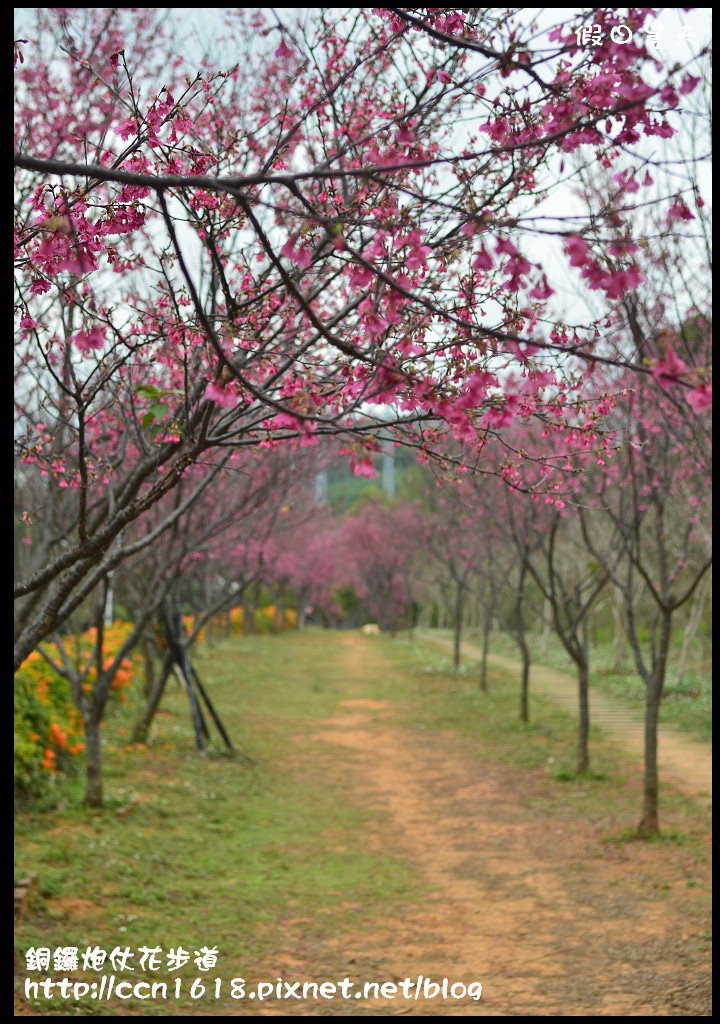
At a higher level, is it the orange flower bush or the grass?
the orange flower bush

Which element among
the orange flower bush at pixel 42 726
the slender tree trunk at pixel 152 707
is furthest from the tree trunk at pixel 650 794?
the slender tree trunk at pixel 152 707

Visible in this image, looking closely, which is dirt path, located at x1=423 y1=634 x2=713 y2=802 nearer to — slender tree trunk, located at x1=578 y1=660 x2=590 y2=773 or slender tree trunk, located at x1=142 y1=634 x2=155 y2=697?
slender tree trunk, located at x1=578 y1=660 x2=590 y2=773

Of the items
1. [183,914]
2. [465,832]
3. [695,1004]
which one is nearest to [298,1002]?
[183,914]

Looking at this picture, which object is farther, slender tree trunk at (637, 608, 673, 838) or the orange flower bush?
the orange flower bush

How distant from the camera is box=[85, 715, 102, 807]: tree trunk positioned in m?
8.53

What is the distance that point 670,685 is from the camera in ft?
59.8

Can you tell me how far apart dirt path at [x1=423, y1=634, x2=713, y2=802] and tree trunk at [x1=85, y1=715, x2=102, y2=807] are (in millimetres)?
5983

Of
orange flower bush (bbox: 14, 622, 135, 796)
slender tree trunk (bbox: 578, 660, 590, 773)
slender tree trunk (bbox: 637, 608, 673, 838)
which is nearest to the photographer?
slender tree trunk (bbox: 637, 608, 673, 838)

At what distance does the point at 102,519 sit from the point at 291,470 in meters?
5.81

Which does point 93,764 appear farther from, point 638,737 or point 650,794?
point 638,737

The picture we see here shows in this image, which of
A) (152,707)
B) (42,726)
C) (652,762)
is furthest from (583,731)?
(42,726)

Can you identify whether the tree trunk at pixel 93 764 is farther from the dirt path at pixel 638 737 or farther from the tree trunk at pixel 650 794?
the dirt path at pixel 638 737

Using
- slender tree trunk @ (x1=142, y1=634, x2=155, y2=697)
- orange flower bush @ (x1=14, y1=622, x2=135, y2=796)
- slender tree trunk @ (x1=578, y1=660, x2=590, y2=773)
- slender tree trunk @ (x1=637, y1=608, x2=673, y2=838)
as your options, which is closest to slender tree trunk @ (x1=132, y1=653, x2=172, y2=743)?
orange flower bush @ (x1=14, y1=622, x2=135, y2=796)

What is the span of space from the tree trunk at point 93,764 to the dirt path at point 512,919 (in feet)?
8.34
